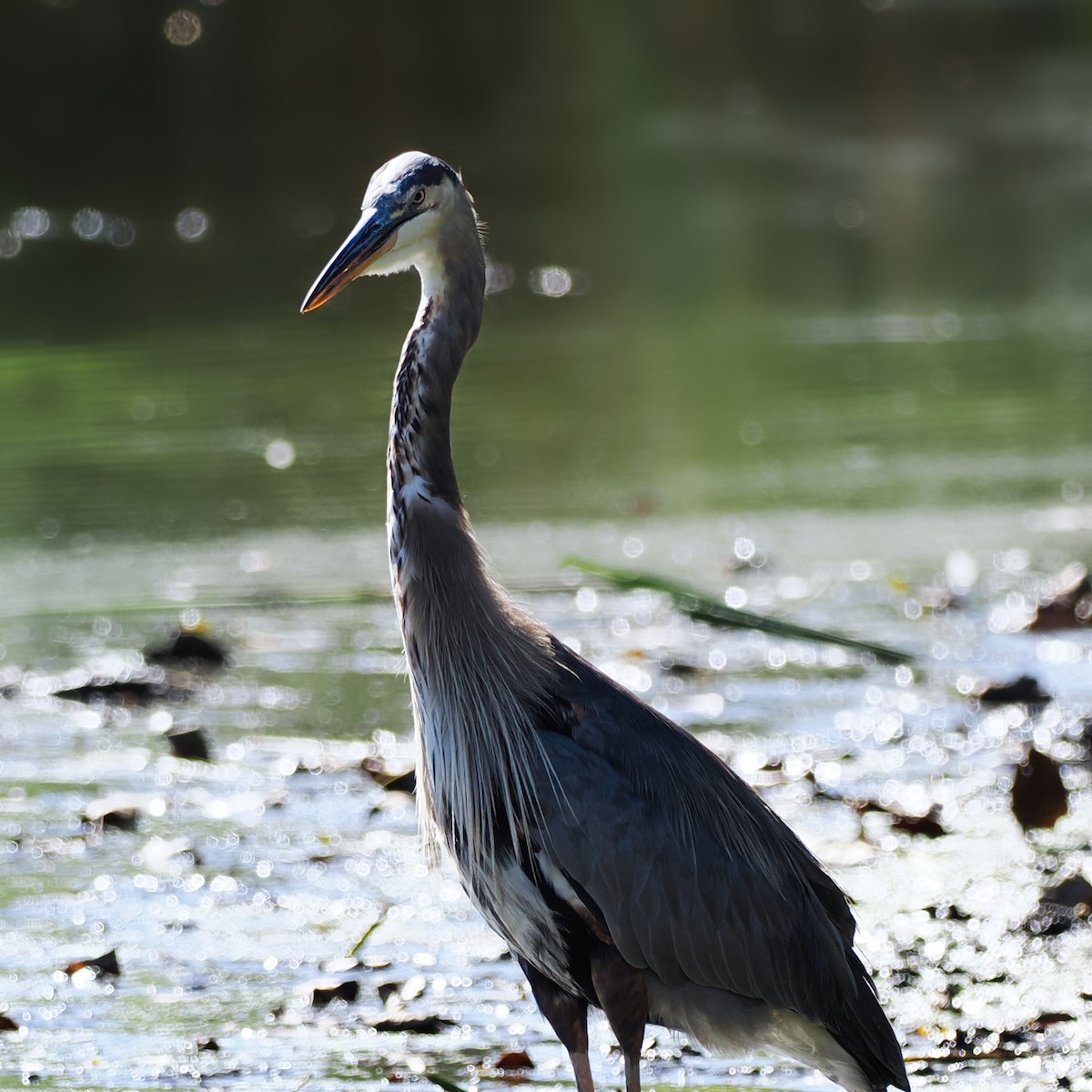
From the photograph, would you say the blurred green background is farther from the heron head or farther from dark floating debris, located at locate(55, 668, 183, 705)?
the heron head

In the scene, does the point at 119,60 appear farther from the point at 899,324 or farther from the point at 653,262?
the point at 899,324

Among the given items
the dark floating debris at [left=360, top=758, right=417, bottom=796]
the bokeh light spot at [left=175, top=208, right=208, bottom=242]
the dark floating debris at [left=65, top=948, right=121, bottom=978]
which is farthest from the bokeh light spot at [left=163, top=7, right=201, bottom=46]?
the dark floating debris at [left=65, top=948, right=121, bottom=978]

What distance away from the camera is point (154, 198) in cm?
2278

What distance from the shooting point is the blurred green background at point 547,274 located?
10102mm

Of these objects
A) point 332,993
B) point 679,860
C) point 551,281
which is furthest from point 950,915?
point 551,281

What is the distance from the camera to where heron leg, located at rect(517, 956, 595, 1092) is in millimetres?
3928

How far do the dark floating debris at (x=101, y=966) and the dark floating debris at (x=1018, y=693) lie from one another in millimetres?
3139

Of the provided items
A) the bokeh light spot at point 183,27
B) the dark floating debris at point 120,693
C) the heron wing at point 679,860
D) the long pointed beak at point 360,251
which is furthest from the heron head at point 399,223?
the bokeh light spot at point 183,27

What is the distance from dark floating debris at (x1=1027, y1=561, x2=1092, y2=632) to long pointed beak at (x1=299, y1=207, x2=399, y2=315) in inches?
158

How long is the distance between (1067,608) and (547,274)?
10.2 m

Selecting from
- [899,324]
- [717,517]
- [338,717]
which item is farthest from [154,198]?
[338,717]

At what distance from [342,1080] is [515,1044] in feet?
1.34

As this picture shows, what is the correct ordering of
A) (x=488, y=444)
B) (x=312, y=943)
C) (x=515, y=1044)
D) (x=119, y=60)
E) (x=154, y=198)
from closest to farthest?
(x=515, y=1044) → (x=312, y=943) → (x=488, y=444) → (x=154, y=198) → (x=119, y=60)

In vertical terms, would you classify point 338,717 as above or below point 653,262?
below
